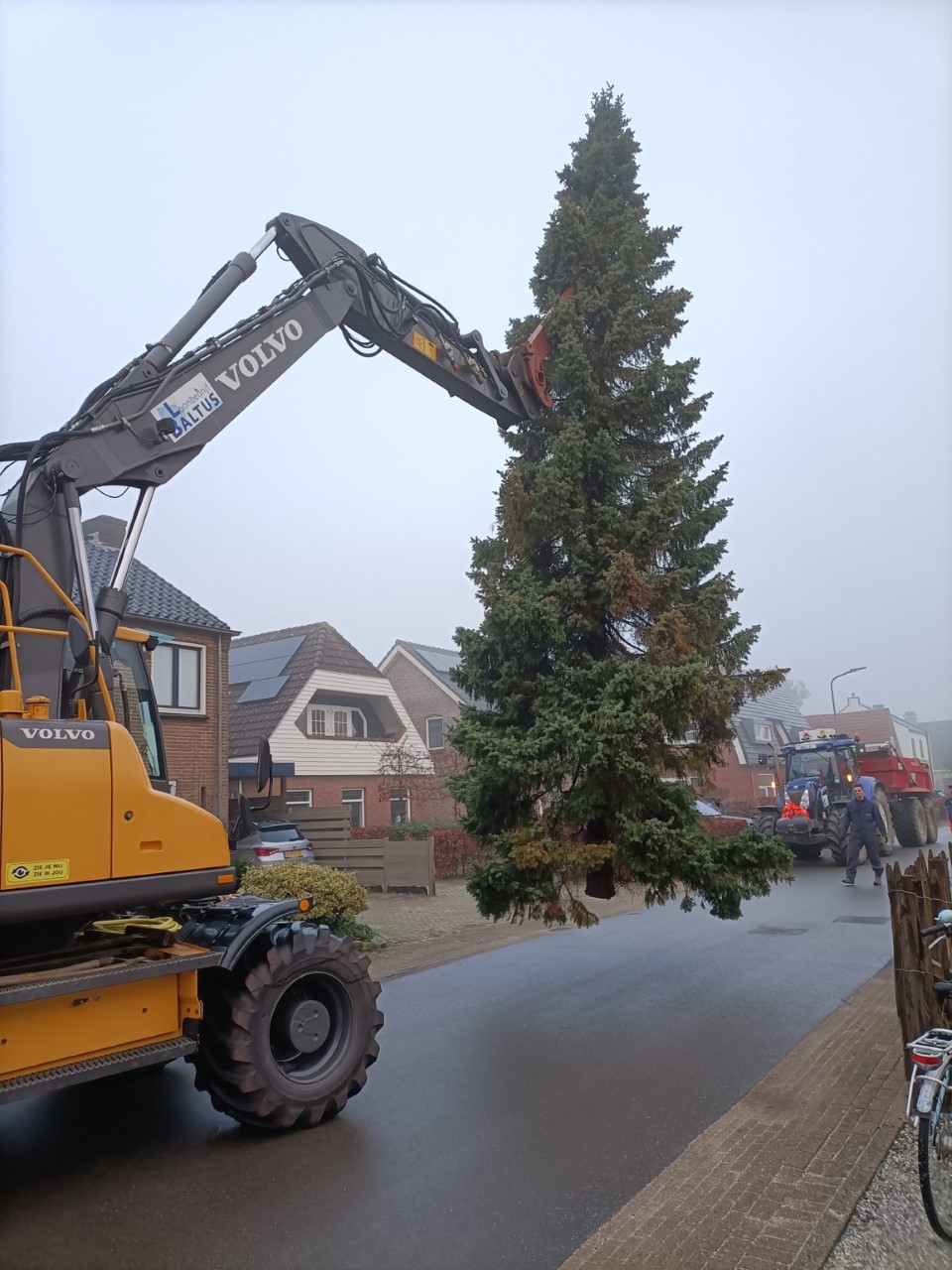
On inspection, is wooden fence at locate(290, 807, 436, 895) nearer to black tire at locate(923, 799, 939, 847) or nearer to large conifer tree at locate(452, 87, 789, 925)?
large conifer tree at locate(452, 87, 789, 925)

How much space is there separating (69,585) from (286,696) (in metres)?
23.3

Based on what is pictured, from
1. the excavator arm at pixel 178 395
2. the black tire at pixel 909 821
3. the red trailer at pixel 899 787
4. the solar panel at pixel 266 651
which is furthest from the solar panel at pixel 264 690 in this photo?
the excavator arm at pixel 178 395

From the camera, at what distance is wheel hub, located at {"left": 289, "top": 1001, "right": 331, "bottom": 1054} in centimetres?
541

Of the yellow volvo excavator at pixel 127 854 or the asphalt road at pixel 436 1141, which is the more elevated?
the yellow volvo excavator at pixel 127 854

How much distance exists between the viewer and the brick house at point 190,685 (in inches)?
795

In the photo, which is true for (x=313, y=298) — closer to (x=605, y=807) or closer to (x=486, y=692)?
(x=486, y=692)

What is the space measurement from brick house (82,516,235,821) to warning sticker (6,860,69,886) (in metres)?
15.8

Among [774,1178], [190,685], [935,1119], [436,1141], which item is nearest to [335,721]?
[190,685]

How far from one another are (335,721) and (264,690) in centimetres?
276

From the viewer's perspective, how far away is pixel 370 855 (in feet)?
58.4

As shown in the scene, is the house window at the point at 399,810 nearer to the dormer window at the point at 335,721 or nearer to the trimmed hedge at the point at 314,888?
the dormer window at the point at 335,721

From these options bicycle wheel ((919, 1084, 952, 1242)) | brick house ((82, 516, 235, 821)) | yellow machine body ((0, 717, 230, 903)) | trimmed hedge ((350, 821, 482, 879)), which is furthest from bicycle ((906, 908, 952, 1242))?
brick house ((82, 516, 235, 821))

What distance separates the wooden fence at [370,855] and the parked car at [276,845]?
1.31 metres

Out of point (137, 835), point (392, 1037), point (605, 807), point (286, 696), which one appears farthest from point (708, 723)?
point (286, 696)
